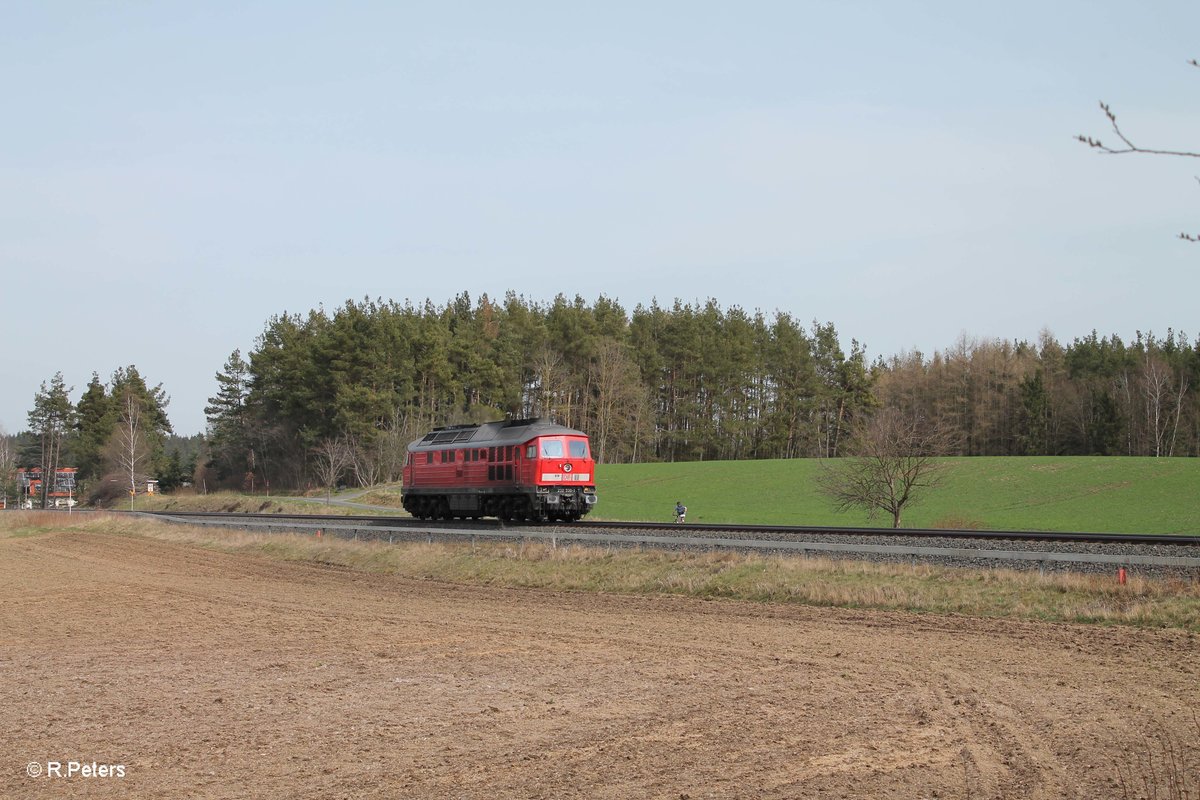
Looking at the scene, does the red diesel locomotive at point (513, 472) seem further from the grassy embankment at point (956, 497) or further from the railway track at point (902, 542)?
the grassy embankment at point (956, 497)

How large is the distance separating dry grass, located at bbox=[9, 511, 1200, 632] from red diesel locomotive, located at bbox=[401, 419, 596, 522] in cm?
566

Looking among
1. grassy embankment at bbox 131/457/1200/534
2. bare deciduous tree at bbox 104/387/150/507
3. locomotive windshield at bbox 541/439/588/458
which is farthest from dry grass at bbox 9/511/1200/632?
bare deciduous tree at bbox 104/387/150/507

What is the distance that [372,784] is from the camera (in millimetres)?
8227

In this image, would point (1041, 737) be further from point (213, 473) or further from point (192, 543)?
point (213, 473)

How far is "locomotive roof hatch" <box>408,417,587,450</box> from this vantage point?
34.9 m

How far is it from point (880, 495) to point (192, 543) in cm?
2694

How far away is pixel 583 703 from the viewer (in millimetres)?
11297

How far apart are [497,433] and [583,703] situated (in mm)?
25860

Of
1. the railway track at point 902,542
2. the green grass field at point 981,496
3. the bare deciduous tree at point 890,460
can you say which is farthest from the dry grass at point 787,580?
the green grass field at point 981,496

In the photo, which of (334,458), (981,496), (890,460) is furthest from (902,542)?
(334,458)

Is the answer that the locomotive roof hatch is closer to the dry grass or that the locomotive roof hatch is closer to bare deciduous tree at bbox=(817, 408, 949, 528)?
the dry grass

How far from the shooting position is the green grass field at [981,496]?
44688 millimetres

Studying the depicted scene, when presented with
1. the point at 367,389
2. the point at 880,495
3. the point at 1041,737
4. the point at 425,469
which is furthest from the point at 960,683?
the point at 367,389

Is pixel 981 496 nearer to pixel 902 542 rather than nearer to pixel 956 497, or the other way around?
pixel 956 497
